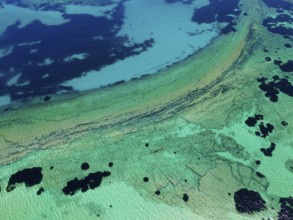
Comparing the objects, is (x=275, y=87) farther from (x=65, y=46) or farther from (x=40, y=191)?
(x=40, y=191)

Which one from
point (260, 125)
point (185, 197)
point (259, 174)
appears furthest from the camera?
point (260, 125)

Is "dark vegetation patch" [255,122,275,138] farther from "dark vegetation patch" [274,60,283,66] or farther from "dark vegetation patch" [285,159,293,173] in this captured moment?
"dark vegetation patch" [274,60,283,66]

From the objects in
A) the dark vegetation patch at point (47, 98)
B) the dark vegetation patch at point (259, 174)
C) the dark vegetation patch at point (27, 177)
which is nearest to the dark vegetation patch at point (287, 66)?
the dark vegetation patch at point (259, 174)

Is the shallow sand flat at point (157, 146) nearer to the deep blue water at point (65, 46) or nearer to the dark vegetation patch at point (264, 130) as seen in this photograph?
the dark vegetation patch at point (264, 130)

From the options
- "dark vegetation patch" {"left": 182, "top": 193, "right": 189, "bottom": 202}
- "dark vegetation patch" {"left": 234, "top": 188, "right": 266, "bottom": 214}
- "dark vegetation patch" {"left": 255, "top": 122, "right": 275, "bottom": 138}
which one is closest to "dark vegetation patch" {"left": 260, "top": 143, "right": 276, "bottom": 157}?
"dark vegetation patch" {"left": 255, "top": 122, "right": 275, "bottom": 138}

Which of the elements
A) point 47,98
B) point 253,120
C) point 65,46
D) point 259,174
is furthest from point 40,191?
point 65,46

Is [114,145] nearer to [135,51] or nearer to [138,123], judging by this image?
[138,123]

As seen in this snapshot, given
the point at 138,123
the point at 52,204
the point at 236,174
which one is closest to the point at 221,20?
the point at 138,123

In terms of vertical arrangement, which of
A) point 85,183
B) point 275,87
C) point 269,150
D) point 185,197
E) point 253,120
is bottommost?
point 85,183
